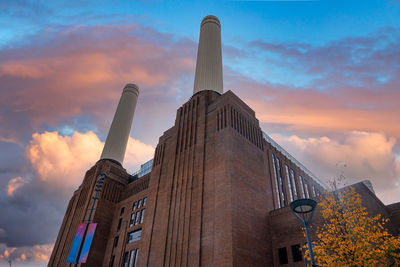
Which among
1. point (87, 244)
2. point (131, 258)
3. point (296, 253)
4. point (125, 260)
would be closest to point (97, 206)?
point (125, 260)

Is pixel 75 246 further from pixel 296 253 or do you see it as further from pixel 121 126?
pixel 121 126

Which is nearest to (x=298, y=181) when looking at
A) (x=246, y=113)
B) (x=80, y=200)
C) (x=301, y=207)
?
(x=246, y=113)

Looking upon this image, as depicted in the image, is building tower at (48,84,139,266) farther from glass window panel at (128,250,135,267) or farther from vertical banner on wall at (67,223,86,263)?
vertical banner on wall at (67,223,86,263)

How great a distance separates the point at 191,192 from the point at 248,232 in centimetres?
949

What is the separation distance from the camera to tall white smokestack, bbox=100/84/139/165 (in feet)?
262

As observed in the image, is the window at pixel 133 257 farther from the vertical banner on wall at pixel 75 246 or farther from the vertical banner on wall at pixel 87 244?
the vertical banner on wall at pixel 87 244

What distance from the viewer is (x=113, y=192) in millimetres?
64188

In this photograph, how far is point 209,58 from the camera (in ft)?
205

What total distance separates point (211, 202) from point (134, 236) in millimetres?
24477

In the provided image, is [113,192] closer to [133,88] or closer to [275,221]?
[275,221]

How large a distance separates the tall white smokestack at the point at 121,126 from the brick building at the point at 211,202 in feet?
69.9

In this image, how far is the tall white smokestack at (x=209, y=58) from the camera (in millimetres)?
56719

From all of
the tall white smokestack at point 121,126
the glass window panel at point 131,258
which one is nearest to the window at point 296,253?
the glass window panel at point 131,258

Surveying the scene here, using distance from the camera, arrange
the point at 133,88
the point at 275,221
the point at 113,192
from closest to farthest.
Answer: the point at 275,221 < the point at 113,192 < the point at 133,88
